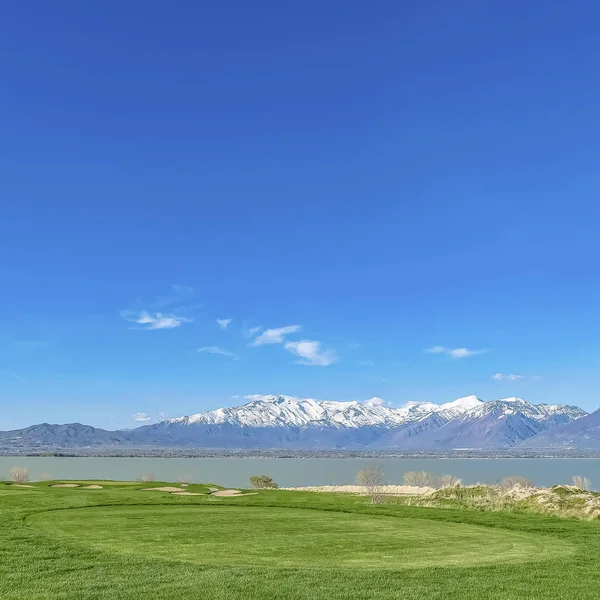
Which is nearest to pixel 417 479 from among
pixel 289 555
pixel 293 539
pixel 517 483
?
pixel 517 483

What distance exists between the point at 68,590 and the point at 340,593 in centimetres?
533

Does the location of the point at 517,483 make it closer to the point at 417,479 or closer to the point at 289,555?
the point at 289,555

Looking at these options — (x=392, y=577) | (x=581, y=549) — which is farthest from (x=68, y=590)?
(x=581, y=549)

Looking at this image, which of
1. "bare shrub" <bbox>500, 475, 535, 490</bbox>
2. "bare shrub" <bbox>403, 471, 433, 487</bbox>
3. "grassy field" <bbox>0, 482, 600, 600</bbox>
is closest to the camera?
"grassy field" <bbox>0, 482, 600, 600</bbox>

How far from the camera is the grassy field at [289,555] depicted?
11.2 meters

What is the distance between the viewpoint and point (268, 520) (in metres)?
21.8

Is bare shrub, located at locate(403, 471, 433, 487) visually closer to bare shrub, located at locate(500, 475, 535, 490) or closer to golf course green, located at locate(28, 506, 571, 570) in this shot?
bare shrub, located at locate(500, 475, 535, 490)

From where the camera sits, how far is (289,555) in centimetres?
1462

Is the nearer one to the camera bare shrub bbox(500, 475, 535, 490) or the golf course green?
the golf course green

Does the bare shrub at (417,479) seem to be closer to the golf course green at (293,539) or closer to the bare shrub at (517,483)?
the bare shrub at (517,483)

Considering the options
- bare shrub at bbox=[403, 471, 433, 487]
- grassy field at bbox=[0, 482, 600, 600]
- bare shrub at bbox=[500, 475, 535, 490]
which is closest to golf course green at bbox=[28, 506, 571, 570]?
grassy field at bbox=[0, 482, 600, 600]

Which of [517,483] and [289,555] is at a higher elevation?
[289,555]

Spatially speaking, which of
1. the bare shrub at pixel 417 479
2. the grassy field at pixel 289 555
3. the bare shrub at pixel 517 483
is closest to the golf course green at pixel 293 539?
the grassy field at pixel 289 555

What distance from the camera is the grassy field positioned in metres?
11.2
